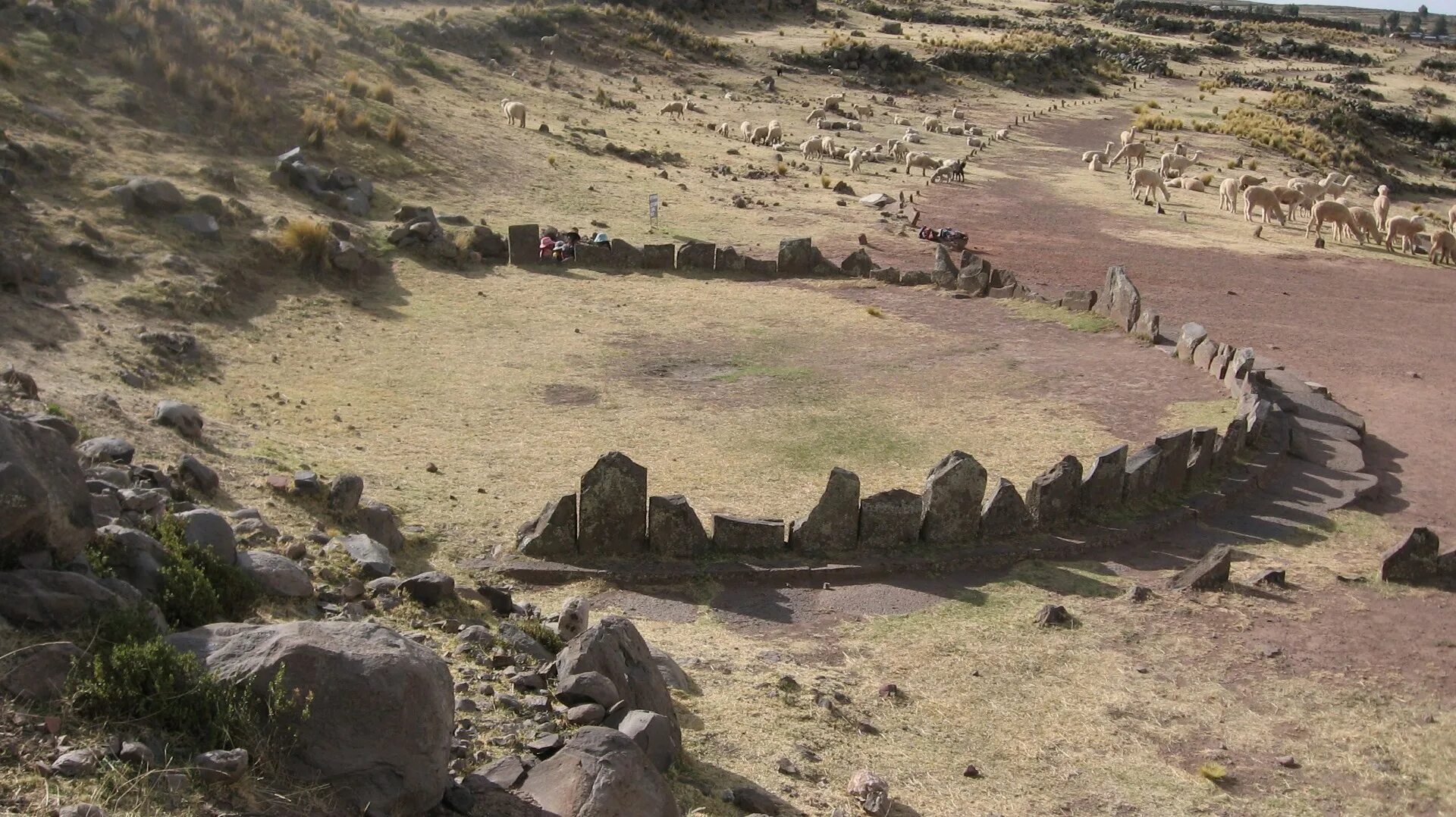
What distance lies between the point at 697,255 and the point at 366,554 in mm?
13708

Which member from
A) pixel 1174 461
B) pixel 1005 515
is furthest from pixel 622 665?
pixel 1174 461

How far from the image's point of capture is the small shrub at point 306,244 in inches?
731

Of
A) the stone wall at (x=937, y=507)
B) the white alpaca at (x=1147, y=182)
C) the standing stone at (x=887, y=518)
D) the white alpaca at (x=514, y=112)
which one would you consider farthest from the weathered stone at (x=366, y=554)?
the white alpaca at (x=1147, y=182)

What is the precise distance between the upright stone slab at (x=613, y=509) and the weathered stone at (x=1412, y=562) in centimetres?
667

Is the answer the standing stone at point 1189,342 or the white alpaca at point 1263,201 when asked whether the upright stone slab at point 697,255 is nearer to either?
the standing stone at point 1189,342

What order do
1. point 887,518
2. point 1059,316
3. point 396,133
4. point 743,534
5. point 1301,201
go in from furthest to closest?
point 1301,201, point 396,133, point 1059,316, point 887,518, point 743,534

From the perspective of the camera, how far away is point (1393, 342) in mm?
19922

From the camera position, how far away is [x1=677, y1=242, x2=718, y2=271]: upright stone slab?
2220 cm

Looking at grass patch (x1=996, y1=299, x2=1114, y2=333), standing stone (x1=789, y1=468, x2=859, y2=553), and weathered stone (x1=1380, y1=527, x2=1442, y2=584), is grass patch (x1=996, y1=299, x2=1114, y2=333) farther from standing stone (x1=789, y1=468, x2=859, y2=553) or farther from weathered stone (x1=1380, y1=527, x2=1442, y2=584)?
standing stone (x1=789, y1=468, x2=859, y2=553)

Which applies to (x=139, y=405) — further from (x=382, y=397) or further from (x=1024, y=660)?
(x=1024, y=660)

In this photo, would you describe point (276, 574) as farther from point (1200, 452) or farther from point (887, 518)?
point (1200, 452)

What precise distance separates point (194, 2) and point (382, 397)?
55.6 feet

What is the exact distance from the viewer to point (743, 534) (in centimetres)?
1108

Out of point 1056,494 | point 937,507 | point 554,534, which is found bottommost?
point 554,534
